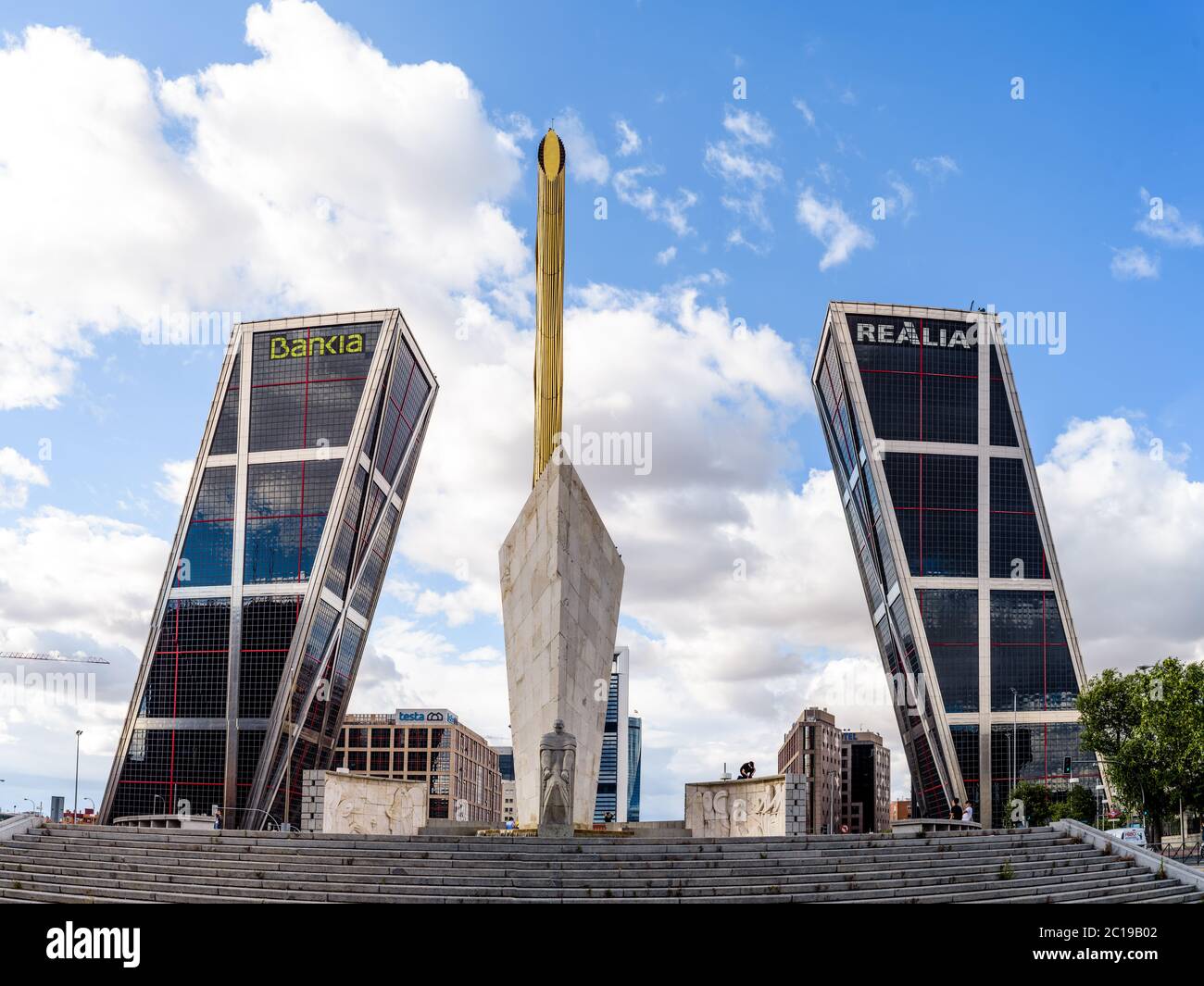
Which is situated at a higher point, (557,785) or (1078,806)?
(557,785)

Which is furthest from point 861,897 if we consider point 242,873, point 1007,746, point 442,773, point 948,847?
point 442,773

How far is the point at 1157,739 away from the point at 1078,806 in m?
26.7

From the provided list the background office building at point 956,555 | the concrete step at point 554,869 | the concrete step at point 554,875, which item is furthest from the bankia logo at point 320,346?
the concrete step at point 554,875

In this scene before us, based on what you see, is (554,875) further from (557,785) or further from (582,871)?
(557,785)

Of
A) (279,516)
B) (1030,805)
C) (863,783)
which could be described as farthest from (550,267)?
(863,783)

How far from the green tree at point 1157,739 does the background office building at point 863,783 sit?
131909mm

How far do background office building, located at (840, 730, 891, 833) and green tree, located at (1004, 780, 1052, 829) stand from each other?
10723cm

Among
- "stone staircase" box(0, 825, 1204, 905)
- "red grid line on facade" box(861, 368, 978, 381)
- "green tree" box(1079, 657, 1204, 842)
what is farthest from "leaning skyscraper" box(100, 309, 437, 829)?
"stone staircase" box(0, 825, 1204, 905)

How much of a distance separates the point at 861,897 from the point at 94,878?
16768 millimetres

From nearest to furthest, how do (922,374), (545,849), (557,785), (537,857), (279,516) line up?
(537,857) → (545,849) → (557,785) → (279,516) → (922,374)

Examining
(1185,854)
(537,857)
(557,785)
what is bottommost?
(1185,854)

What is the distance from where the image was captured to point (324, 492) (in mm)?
93125

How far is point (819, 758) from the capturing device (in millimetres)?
173750
